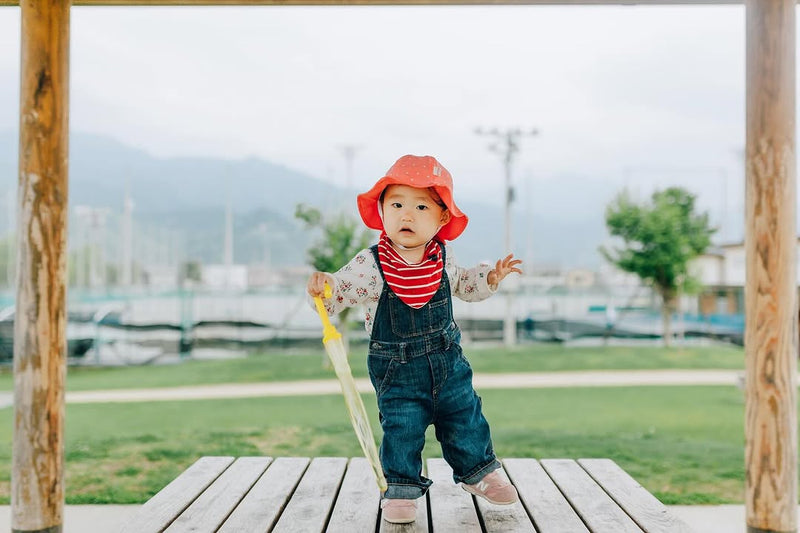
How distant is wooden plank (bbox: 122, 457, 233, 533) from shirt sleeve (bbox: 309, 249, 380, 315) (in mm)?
795

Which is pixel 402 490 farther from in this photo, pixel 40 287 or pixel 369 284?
pixel 40 287

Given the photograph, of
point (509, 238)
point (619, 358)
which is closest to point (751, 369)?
point (619, 358)

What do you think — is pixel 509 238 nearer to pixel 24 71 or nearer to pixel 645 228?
pixel 645 228

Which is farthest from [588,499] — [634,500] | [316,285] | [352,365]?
[352,365]

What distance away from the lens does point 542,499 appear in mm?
2598

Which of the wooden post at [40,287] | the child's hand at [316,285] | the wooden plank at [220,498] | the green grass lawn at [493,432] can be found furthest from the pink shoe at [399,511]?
the green grass lawn at [493,432]

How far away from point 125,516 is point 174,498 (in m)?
2.05

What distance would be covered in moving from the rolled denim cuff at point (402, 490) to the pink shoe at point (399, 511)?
16 millimetres

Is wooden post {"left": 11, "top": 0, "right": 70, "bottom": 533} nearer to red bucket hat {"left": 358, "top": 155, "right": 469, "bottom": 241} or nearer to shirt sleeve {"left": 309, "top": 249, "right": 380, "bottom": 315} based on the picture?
shirt sleeve {"left": 309, "top": 249, "right": 380, "bottom": 315}

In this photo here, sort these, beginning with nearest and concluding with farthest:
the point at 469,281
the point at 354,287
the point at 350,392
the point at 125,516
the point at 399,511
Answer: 1. the point at 350,392
2. the point at 399,511
3. the point at 354,287
4. the point at 469,281
5. the point at 125,516

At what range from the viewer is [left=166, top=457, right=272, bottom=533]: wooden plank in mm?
2315

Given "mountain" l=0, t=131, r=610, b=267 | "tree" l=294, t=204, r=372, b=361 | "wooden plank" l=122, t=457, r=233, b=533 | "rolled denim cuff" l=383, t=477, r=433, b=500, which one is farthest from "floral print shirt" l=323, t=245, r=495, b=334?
"mountain" l=0, t=131, r=610, b=267

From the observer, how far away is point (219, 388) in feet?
39.2

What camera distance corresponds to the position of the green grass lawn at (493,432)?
6230 millimetres
